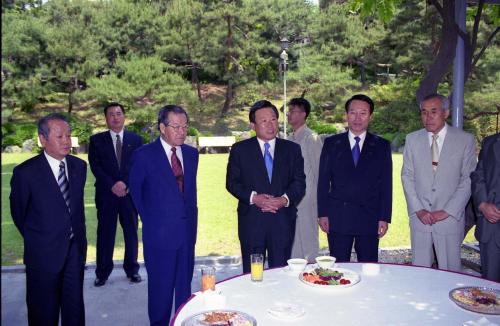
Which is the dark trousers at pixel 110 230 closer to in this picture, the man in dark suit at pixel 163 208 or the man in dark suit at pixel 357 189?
the man in dark suit at pixel 163 208

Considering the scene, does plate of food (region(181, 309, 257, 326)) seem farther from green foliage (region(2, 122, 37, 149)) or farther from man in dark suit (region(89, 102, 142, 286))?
green foliage (region(2, 122, 37, 149))

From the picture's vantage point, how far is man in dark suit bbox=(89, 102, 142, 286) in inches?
199

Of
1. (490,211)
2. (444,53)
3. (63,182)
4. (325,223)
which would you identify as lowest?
(325,223)

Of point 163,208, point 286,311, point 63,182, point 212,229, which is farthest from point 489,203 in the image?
point 212,229

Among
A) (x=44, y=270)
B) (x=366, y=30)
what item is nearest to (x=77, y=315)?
(x=44, y=270)

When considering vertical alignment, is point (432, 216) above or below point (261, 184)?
below

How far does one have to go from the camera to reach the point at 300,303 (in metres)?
2.39

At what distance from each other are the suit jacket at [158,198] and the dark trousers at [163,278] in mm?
72

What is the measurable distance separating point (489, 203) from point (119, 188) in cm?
327

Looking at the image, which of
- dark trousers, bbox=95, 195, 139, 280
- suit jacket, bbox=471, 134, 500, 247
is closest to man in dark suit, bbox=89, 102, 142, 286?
dark trousers, bbox=95, 195, 139, 280

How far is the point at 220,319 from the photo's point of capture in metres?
2.16

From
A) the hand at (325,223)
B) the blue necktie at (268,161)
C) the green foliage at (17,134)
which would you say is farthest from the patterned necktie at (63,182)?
the green foliage at (17,134)

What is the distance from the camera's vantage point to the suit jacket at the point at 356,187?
3.96 meters

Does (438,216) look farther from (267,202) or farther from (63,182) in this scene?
(63,182)
